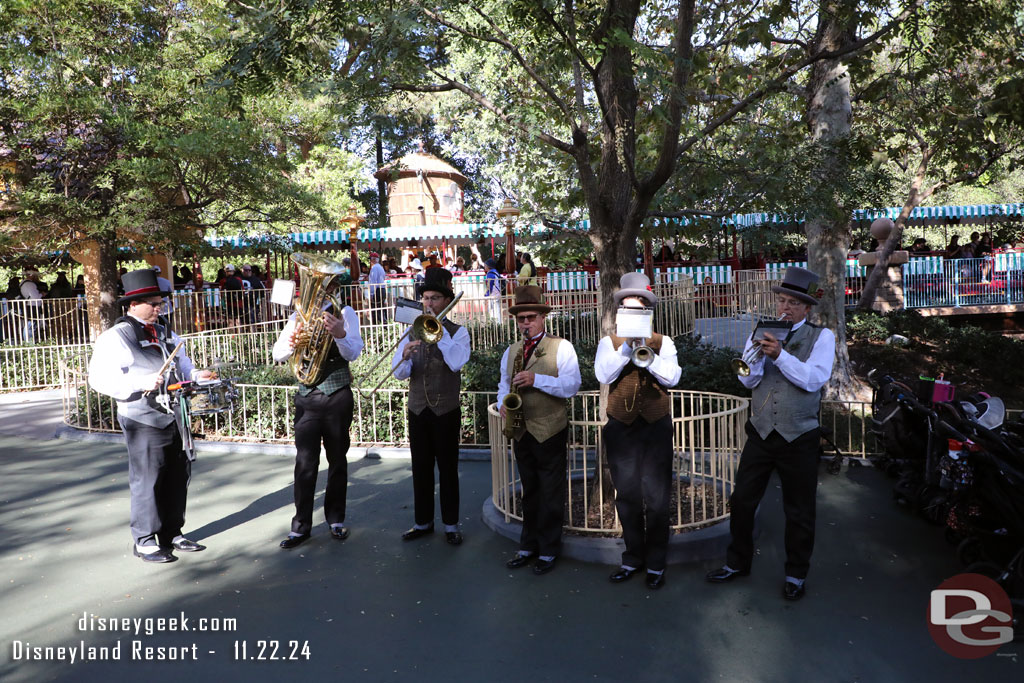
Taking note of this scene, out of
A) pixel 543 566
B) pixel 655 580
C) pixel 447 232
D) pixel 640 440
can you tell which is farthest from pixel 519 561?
pixel 447 232

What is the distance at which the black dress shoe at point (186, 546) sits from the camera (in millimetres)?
5523

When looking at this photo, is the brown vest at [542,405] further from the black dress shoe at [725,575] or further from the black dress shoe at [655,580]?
the black dress shoe at [725,575]

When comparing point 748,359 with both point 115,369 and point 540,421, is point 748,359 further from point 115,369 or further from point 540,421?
point 115,369

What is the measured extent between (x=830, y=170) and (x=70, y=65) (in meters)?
12.1

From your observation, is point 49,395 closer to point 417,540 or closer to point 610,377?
point 417,540

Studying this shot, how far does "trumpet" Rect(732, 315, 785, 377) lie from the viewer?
15.0 feet

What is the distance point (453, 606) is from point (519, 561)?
70 cm

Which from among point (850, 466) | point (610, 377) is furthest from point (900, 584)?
point (850, 466)

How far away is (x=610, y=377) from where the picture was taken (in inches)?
187

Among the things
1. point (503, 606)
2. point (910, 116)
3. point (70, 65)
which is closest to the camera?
point (503, 606)

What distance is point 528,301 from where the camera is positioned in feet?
16.4

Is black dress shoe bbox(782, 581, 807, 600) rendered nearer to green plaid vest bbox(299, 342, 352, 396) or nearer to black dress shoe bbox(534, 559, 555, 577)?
black dress shoe bbox(534, 559, 555, 577)

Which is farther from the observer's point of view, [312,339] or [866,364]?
[866,364]

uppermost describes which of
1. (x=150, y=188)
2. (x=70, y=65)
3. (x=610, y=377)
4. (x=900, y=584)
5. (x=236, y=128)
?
(x=70, y=65)
